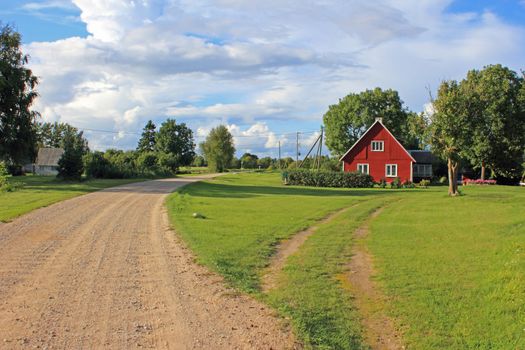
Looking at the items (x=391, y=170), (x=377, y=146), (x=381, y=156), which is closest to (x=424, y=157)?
(x=391, y=170)

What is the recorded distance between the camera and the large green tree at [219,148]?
329ft

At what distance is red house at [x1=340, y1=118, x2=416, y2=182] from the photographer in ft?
183

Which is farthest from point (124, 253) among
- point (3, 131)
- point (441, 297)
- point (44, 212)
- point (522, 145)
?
point (522, 145)

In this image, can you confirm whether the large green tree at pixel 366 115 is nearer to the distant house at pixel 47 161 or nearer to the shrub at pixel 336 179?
the shrub at pixel 336 179

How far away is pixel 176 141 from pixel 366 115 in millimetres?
60239

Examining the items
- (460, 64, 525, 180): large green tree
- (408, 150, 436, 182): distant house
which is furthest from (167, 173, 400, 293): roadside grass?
(408, 150, 436, 182): distant house

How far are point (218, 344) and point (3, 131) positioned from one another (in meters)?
42.0

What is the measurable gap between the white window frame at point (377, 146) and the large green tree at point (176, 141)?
234 ft

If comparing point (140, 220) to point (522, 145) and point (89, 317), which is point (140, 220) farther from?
point (522, 145)

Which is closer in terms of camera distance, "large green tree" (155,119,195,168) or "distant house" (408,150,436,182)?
"distant house" (408,150,436,182)

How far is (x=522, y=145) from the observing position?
56.2m

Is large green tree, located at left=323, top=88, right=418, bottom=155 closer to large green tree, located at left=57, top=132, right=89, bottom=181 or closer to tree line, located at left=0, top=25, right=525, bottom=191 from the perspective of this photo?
tree line, located at left=0, top=25, right=525, bottom=191

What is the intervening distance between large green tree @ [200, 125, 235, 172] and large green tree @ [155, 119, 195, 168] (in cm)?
1741

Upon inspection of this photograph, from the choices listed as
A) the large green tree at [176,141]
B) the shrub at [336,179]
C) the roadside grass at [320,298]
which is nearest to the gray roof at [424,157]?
the shrub at [336,179]
